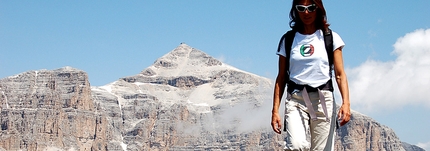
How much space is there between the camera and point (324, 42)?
498 inches

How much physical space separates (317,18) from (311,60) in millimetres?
627

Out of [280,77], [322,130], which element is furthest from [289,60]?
[322,130]

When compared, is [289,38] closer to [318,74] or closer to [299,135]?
[318,74]

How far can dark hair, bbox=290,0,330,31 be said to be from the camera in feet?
41.5

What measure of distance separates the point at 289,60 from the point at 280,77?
0.90 feet

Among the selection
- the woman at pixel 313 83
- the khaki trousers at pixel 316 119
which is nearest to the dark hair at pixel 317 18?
the woman at pixel 313 83

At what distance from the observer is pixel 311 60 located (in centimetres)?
1250

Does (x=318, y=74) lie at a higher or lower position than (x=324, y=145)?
higher

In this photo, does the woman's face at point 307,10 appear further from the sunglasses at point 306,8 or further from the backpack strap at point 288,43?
the backpack strap at point 288,43

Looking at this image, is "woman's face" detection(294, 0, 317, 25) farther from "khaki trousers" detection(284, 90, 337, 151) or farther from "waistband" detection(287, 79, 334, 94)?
"khaki trousers" detection(284, 90, 337, 151)

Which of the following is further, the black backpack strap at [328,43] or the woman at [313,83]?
the black backpack strap at [328,43]

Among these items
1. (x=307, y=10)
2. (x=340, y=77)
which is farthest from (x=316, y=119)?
(x=307, y=10)

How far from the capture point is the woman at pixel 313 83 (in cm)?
1234

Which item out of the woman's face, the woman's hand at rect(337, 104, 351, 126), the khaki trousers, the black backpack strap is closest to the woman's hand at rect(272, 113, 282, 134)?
the khaki trousers
